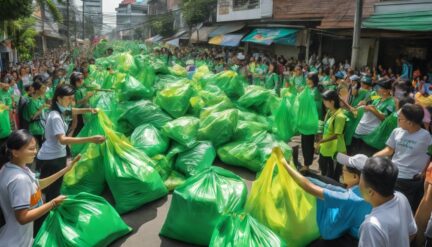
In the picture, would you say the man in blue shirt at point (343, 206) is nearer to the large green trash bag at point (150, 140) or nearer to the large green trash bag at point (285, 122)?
the large green trash bag at point (150, 140)

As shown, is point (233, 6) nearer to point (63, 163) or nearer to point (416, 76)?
point (416, 76)

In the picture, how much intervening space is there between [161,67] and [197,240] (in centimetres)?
539

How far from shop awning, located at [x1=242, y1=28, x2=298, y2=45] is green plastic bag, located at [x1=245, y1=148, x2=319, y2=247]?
12.6 meters

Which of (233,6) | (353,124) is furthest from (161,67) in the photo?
(233,6)

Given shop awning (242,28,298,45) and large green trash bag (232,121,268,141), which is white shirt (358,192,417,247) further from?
shop awning (242,28,298,45)

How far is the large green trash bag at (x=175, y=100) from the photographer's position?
5594mm

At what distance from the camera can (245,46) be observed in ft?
64.4

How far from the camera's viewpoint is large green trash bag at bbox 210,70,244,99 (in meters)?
6.89

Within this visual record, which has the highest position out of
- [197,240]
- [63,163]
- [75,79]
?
[75,79]

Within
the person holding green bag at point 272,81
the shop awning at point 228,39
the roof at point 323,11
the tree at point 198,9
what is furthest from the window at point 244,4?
the person holding green bag at point 272,81

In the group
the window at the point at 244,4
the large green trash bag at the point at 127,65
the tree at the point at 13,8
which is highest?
the window at the point at 244,4

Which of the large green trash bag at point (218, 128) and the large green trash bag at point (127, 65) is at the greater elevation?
the large green trash bag at point (127, 65)

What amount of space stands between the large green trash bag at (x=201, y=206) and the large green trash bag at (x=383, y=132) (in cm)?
178

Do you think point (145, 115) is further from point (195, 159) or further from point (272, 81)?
point (272, 81)
